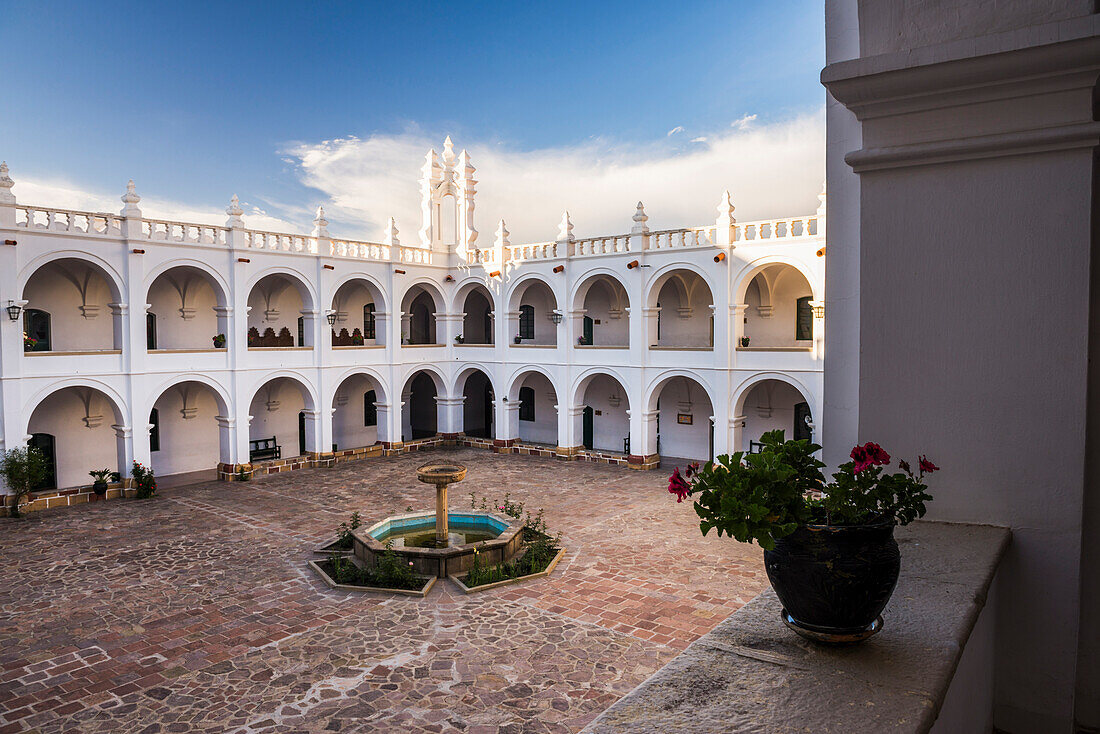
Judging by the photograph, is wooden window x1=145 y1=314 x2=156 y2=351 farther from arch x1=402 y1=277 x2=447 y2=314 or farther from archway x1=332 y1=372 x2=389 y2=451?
arch x1=402 y1=277 x2=447 y2=314

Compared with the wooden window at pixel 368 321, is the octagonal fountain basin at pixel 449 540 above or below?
below

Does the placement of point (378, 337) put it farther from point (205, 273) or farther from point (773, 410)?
point (773, 410)

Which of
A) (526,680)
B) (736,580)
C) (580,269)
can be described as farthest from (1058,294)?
(580,269)

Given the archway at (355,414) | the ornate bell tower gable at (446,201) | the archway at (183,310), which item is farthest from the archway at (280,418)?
the ornate bell tower gable at (446,201)

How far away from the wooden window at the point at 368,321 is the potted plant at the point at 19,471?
42.1 feet

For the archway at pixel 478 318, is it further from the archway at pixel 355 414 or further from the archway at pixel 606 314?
the archway at pixel 606 314

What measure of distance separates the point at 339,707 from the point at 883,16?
8.53m

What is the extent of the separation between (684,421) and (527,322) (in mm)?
8314

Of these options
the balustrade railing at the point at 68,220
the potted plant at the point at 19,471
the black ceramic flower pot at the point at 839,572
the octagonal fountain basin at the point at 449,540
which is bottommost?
the octagonal fountain basin at the point at 449,540

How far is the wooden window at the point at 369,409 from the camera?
28609 millimetres

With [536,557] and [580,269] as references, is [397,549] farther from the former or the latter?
[580,269]

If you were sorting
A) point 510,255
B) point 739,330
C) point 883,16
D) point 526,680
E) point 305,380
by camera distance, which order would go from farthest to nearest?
1. point 510,255
2. point 305,380
3. point 739,330
4. point 526,680
5. point 883,16

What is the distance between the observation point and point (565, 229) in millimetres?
25016

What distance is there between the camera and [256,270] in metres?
22.6
